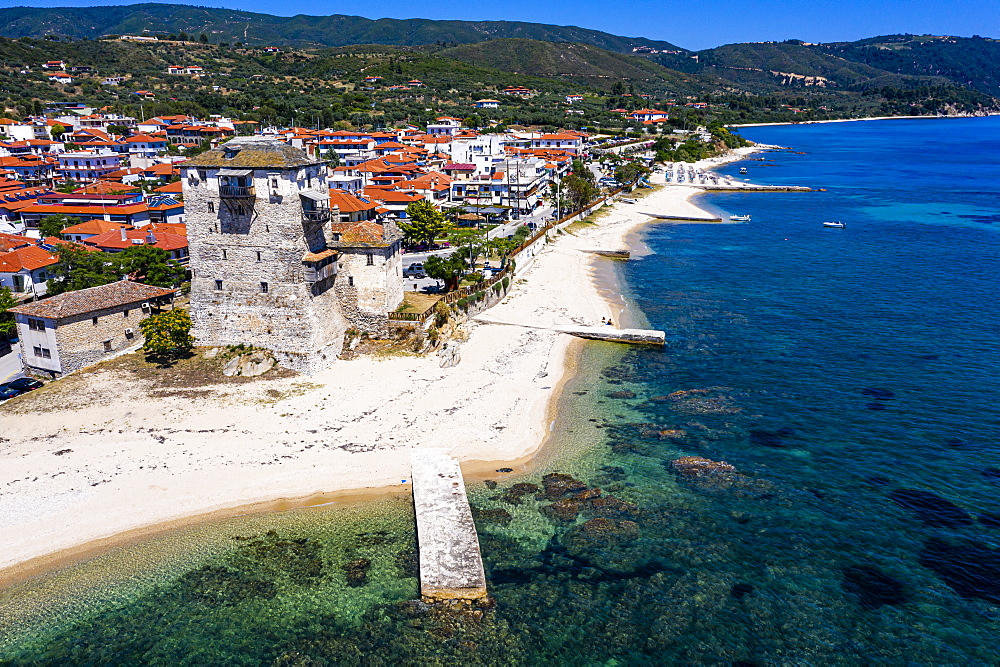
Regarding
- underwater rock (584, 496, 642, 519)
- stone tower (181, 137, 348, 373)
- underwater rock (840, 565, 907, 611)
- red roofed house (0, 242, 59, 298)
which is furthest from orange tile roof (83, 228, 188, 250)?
underwater rock (840, 565, 907, 611)

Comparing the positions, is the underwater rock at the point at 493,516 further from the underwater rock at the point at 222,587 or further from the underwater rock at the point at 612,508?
the underwater rock at the point at 222,587

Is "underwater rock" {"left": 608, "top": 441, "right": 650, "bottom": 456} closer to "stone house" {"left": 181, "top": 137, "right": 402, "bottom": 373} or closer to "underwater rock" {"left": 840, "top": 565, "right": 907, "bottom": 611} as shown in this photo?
"underwater rock" {"left": 840, "top": 565, "right": 907, "bottom": 611}

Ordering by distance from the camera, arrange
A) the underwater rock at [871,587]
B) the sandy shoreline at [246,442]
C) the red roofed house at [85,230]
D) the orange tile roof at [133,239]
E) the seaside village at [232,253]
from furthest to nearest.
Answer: the red roofed house at [85,230] < the orange tile roof at [133,239] < the seaside village at [232,253] < the sandy shoreline at [246,442] < the underwater rock at [871,587]

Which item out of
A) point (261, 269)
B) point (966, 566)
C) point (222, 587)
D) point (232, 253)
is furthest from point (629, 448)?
point (232, 253)

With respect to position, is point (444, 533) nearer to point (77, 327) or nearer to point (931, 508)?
point (931, 508)

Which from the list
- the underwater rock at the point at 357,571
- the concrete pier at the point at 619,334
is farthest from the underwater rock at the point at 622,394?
the underwater rock at the point at 357,571

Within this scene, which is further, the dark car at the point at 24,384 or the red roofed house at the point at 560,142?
the red roofed house at the point at 560,142

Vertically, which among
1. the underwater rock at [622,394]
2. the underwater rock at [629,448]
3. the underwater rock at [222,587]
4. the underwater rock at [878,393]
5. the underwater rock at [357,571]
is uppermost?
the underwater rock at [878,393]
